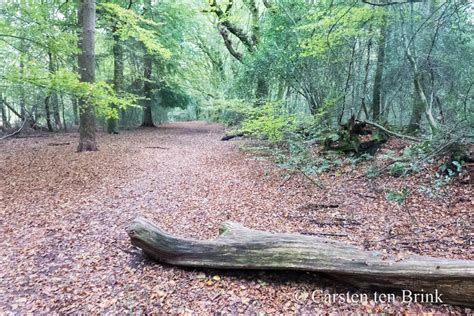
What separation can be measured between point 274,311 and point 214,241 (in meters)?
1.00

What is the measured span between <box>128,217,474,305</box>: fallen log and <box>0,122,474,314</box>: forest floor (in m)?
0.14

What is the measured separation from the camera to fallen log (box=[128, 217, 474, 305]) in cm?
231

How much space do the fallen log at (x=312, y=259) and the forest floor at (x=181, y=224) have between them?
0.44 ft

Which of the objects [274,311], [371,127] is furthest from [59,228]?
[371,127]

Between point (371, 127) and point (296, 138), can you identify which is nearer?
point (371, 127)

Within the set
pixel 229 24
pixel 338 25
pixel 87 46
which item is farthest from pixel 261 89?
pixel 87 46

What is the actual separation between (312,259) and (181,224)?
2298 millimetres

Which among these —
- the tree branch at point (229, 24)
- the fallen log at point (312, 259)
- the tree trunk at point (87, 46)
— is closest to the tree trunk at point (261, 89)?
the tree branch at point (229, 24)

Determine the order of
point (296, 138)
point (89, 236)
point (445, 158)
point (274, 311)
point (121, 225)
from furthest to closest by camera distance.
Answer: point (296, 138), point (445, 158), point (121, 225), point (89, 236), point (274, 311)

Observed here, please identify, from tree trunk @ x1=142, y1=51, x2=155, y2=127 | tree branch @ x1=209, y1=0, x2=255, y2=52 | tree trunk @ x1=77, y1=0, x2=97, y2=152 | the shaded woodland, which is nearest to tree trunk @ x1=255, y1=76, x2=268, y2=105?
the shaded woodland

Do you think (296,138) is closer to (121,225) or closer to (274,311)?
(121,225)

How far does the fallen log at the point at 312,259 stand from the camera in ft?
7.59

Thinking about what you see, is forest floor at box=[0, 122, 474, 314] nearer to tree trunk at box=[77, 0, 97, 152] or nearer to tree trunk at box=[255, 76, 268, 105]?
tree trunk at box=[77, 0, 97, 152]

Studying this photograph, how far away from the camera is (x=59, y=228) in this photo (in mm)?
4320
